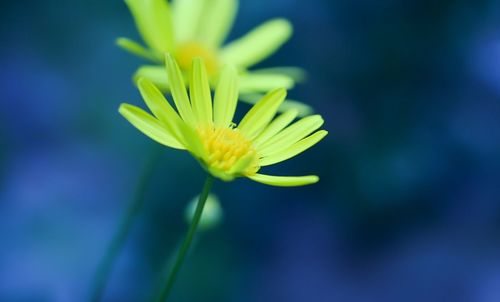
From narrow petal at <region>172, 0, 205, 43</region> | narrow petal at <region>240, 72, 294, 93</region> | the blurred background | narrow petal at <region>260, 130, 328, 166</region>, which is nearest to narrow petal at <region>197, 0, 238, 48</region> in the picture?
narrow petal at <region>172, 0, 205, 43</region>

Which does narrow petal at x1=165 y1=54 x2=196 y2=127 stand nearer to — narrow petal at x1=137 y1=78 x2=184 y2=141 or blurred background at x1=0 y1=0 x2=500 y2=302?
Answer: narrow petal at x1=137 y1=78 x2=184 y2=141

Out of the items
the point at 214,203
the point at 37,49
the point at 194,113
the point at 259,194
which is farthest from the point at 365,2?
the point at 194,113

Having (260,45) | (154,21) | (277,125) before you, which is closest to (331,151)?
(260,45)

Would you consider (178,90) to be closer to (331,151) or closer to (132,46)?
(132,46)

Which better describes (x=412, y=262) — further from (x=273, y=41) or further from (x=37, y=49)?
(x=37, y=49)

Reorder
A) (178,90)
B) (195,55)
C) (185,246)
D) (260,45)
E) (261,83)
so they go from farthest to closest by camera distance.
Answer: (260,45)
(195,55)
(261,83)
(178,90)
(185,246)

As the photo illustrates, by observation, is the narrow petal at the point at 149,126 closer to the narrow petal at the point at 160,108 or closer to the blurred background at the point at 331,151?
the narrow petal at the point at 160,108

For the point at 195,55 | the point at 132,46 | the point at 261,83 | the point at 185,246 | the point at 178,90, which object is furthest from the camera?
the point at 195,55
